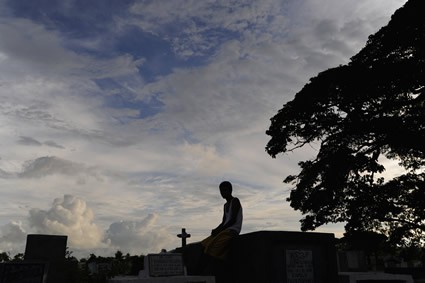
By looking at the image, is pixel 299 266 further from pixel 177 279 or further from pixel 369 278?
pixel 369 278

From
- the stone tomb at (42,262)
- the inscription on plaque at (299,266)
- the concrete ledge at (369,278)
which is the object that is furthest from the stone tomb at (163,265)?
the stone tomb at (42,262)

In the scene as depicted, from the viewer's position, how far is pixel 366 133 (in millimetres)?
19359

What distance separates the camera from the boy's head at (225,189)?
26.4 feet

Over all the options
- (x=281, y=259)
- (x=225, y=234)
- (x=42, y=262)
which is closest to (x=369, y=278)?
(x=281, y=259)

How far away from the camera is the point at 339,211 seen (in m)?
19.8

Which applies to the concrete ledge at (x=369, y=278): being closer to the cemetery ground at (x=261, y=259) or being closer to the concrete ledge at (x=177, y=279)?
the cemetery ground at (x=261, y=259)

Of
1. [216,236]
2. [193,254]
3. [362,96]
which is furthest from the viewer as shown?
[362,96]

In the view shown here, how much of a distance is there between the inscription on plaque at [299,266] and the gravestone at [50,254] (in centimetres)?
678

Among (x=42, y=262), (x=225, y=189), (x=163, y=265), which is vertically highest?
(x=225, y=189)

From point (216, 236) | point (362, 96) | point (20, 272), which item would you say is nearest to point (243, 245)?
point (216, 236)

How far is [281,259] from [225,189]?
1501 mm

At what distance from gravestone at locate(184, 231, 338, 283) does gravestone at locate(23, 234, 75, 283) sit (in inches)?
225

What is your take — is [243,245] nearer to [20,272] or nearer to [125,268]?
[125,268]

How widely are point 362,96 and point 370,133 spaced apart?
182 cm
